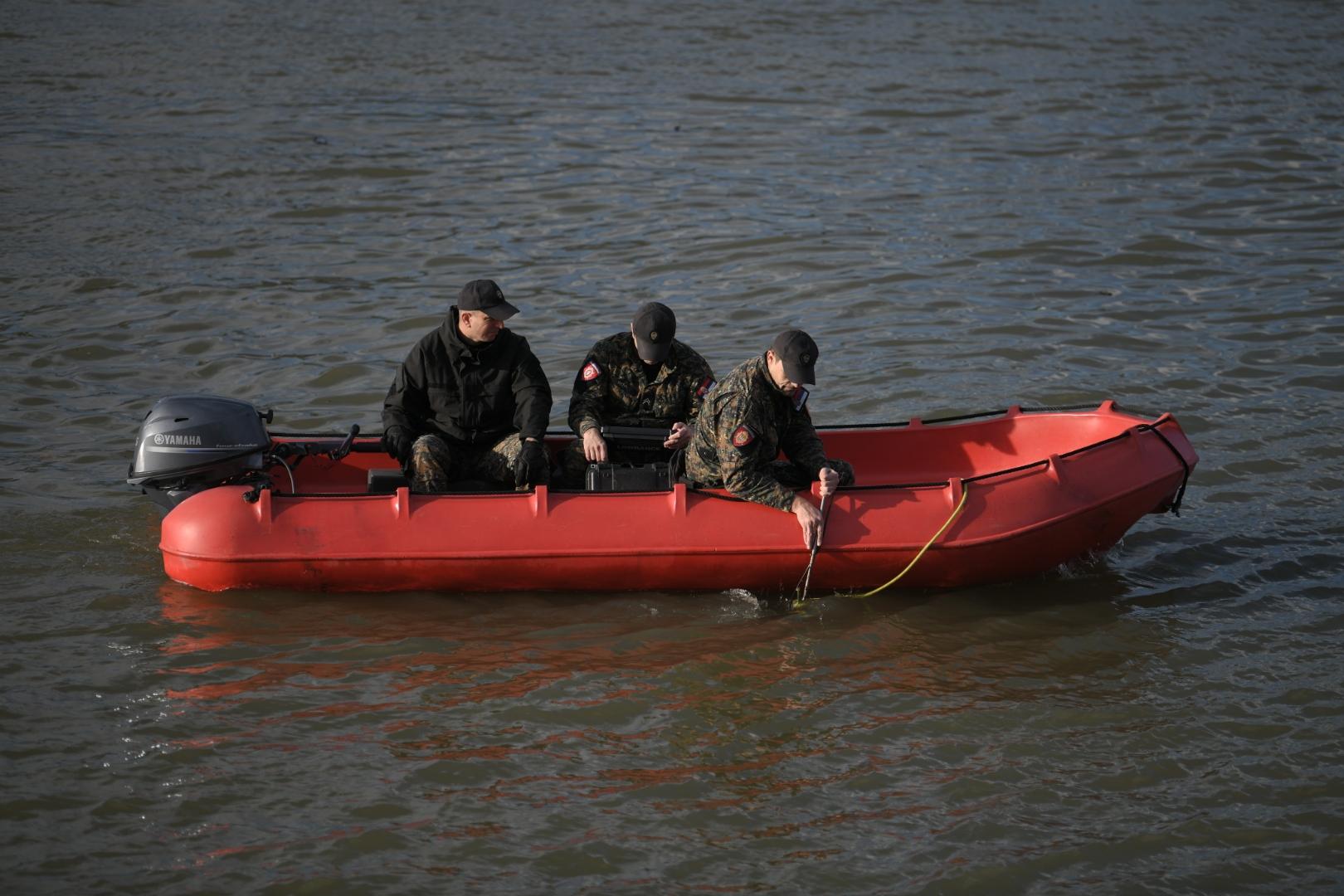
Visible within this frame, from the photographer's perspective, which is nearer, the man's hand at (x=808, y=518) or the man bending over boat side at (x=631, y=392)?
the man's hand at (x=808, y=518)

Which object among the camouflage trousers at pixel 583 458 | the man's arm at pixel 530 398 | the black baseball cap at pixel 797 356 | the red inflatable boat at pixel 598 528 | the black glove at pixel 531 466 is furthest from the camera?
the camouflage trousers at pixel 583 458

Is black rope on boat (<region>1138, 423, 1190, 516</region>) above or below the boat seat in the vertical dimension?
below

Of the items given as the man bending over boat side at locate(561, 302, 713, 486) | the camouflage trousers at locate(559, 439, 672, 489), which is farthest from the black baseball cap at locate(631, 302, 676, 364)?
the camouflage trousers at locate(559, 439, 672, 489)

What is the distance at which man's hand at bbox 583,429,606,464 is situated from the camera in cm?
632

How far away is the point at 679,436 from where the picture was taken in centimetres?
643

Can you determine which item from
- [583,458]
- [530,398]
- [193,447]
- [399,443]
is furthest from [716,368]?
[193,447]

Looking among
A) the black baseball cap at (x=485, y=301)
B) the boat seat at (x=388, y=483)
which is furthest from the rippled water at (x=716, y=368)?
the black baseball cap at (x=485, y=301)

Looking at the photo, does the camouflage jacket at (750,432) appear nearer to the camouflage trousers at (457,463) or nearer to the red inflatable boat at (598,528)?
the red inflatable boat at (598,528)

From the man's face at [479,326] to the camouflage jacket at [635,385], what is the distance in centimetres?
52

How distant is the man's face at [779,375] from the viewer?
5.71m

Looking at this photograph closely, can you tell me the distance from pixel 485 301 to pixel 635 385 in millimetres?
870

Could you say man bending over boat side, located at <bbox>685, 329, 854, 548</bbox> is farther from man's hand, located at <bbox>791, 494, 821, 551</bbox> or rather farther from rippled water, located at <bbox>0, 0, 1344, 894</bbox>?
rippled water, located at <bbox>0, 0, 1344, 894</bbox>

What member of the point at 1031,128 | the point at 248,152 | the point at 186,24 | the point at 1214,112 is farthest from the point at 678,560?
the point at 186,24

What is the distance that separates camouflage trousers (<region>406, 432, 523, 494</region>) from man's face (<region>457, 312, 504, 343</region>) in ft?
1.57
